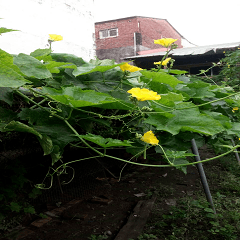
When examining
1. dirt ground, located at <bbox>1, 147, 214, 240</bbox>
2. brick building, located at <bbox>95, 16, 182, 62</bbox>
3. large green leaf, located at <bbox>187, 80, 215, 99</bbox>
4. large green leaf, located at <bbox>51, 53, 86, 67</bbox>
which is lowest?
dirt ground, located at <bbox>1, 147, 214, 240</bbox>

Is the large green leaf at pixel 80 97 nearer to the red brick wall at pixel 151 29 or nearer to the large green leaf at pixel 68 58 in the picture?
the large green leaf at pixel 68 58

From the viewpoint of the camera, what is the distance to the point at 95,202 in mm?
3670

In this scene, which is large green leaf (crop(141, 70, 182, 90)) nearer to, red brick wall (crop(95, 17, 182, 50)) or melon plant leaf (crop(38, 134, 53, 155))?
melon plant leaf (crop(38, 134, 53, 155))

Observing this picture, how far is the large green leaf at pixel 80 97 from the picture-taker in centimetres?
65

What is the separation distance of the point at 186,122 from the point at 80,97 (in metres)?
0.38

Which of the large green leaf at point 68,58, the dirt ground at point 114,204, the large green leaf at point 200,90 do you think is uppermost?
the large green leaf at point 68,58

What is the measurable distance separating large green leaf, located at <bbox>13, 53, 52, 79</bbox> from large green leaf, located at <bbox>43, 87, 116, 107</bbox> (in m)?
0.05

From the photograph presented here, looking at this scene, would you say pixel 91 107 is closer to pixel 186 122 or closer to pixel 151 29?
pixel 186 122

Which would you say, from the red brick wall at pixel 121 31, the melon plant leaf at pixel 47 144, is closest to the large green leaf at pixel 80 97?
the melon plant leaf at pixel 47 144

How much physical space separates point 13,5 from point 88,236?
6.56 m

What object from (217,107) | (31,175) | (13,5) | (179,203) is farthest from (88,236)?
(13,5)

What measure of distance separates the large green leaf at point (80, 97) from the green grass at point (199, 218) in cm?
240

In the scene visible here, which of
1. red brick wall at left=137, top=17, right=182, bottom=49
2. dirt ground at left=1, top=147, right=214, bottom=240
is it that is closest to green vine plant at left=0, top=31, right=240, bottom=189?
dirt ground at left=1, top=147, right=214, bottom=240

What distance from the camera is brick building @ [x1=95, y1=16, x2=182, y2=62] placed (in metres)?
18.4
